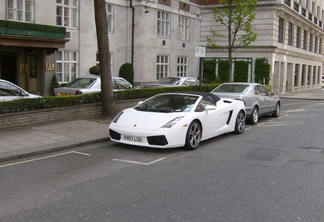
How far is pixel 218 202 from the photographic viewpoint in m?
5.33

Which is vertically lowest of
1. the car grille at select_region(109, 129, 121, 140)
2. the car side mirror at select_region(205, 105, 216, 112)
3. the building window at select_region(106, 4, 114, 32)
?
the car grille at select_region(109, 129, 121, 140)

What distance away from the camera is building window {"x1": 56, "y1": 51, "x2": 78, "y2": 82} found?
21.4 m

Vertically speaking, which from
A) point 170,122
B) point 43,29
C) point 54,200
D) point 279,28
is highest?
point 279,28

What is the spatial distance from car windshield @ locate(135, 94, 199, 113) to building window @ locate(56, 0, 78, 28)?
1325 cm

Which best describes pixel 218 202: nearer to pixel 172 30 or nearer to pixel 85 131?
pixel 85 131

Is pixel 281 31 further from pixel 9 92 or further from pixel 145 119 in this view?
pixel 145 119

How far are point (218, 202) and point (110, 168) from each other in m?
2.53

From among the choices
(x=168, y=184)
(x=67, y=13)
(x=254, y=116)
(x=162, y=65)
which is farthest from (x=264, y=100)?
(x=162, y=65)

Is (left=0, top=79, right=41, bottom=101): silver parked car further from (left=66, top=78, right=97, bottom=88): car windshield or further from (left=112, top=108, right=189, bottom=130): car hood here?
(left=112, top=108, right=189, bottom=130): car hood

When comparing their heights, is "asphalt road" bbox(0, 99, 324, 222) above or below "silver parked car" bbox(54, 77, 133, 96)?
below

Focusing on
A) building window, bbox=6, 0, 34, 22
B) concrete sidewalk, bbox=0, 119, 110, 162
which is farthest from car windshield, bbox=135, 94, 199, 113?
building window, bbox=6, 0, 34, 22

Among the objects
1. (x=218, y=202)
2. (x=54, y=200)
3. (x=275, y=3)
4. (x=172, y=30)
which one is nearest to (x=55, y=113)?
(x=54, y=200)

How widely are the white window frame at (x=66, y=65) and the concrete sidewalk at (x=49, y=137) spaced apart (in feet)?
33.9

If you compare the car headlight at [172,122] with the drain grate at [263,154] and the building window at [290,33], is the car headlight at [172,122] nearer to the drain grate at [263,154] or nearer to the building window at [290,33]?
the drain grate at [263,154]
